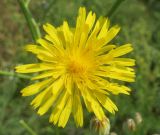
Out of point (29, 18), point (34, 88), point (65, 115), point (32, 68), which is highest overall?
point (29, 18)

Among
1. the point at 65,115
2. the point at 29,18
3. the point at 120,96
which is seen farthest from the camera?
the point at 120,96

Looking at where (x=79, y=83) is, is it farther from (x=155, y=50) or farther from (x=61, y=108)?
(x=155, y=50)

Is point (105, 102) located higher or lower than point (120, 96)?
higher

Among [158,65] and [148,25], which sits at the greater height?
[148,25]

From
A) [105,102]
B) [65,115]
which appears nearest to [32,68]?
[65,115]

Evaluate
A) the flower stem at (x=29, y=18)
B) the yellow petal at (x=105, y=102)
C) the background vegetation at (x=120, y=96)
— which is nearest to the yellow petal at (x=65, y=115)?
the yellow petal at (x=105, y=102)

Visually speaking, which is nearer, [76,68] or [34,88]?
[34,88]

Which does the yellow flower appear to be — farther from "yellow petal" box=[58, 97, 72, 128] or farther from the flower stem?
the flower stem

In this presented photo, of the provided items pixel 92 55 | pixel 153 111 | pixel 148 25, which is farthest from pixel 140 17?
pixel 92 55

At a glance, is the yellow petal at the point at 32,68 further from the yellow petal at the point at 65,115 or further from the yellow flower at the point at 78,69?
the yellow petal at the point at 65,115

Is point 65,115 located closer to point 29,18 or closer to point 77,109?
point 77,109
